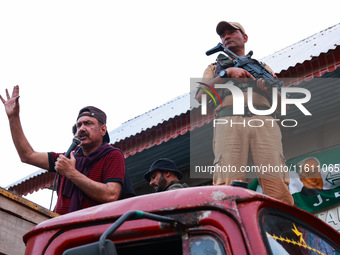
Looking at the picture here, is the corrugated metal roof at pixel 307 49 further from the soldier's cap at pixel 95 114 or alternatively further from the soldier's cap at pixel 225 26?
the soldier's cap at pixel 95 114

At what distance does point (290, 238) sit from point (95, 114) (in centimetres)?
213

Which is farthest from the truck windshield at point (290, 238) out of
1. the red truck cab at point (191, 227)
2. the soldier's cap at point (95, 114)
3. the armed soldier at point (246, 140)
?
the soldier's cap at point (95, 114)

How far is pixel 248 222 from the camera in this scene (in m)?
2.00

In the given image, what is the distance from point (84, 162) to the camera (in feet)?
11.6

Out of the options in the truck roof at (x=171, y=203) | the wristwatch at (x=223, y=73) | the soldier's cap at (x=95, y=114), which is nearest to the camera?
the truck roof at (x=171, y=203)

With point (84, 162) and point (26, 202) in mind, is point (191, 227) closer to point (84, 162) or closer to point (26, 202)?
point (84, 162)

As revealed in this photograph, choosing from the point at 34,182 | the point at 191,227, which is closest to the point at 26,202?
the point at 191,227

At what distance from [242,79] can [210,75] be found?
0.35 m

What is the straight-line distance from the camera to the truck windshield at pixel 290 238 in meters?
2.05

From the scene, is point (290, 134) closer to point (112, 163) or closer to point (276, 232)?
point (112, 163)

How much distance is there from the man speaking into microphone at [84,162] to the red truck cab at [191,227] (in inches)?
32.4

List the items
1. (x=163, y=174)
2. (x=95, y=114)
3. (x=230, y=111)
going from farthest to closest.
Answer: (x=163, y=174), (x=230, y=111), (x=95, y=114)

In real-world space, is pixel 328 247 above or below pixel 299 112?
below

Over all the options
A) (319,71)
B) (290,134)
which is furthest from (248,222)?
(290,134)
